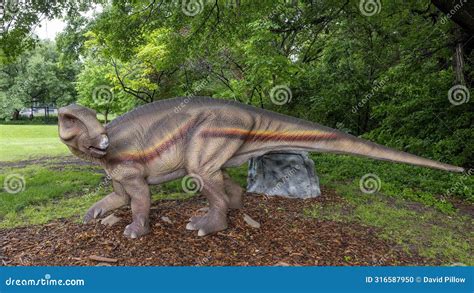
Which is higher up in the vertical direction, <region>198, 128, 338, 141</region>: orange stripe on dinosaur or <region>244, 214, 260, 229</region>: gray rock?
<region>198, 128, 338, 141</region>: orange stripe on dinosaur

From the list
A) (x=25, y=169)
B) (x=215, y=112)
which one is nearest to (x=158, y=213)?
(x=215, y=112)

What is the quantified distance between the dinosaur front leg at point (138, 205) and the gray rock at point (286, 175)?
7.44ft

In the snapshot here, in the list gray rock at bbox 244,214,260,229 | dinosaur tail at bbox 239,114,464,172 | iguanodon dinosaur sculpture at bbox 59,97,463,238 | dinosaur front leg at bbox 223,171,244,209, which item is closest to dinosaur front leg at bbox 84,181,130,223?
iguanodon dinosaur sculpture at bbox 59,97,463,238

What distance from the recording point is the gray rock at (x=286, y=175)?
19.2 ft

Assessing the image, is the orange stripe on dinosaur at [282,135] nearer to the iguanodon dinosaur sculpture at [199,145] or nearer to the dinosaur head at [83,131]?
the iguanodon dinosaur sculpture at [199,145]

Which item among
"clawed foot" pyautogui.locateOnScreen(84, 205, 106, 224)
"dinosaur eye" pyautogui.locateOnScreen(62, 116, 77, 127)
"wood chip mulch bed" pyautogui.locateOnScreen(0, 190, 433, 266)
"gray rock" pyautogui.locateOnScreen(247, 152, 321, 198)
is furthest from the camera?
"gray rock" pyautogui.locateOnScreen(247, 152, 321, 198)

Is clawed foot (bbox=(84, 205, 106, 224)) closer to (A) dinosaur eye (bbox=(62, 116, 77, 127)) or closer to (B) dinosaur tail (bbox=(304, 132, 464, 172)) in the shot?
(A) dinosaur eye (bbox=(62, 116, 77, 127))

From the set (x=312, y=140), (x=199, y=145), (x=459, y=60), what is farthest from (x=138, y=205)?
(x=459, y=60)

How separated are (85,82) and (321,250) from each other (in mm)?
16893

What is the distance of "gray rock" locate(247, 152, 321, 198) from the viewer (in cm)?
586

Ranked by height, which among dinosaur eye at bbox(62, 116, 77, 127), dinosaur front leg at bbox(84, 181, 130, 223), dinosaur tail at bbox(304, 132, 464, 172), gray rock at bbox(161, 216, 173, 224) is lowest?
→ gray rock at bbox(161, 216, 173, 224)

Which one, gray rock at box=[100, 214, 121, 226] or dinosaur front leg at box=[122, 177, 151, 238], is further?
gray rock at box=[100, 214, 121, 226]

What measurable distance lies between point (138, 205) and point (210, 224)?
75 cm

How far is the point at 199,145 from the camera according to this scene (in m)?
3.99
